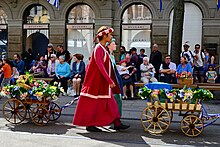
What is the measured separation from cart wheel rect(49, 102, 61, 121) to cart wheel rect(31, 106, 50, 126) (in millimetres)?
209

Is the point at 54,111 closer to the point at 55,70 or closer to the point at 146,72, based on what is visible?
the point at 146,72

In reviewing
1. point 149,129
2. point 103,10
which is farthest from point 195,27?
point 149,129

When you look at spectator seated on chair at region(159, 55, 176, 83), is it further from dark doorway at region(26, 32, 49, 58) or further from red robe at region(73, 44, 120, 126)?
dark doorway at region(26, 32, 49, 58)

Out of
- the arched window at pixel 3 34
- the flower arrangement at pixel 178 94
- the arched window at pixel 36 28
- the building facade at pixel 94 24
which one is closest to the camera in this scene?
the flower arrangement at pixel 178 94

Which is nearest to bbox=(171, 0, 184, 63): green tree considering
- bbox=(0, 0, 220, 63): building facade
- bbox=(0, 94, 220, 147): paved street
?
bbox=(0, 0, 220, 63): building facade

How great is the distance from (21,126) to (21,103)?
514 mm

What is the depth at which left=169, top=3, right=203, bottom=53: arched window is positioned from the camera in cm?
1764

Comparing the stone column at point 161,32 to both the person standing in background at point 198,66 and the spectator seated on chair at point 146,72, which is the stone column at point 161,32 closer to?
the person standing in background at point 198,66

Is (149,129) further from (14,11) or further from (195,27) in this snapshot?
(14,11)

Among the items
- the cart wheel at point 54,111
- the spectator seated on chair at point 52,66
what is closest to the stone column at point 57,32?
the spectator seated on chair at point 52,66

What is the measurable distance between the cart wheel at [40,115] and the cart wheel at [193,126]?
3020 mm

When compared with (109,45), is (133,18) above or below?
above

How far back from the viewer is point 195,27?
1775 centimetres

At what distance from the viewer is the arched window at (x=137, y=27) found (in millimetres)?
18359
